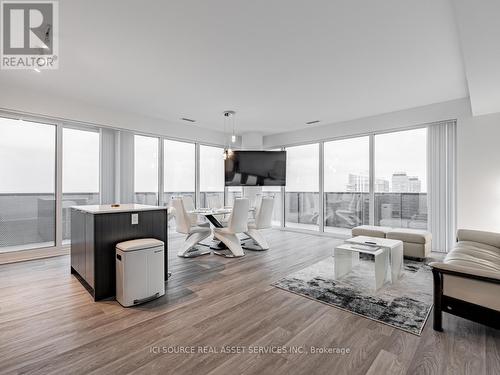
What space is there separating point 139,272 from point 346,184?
16.4ft

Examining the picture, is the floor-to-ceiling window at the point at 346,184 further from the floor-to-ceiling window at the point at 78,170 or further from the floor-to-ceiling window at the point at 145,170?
the floor-to-ceiling window at the point at 78,170

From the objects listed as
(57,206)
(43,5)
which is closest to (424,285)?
(43,5)

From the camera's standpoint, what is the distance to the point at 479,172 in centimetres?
414

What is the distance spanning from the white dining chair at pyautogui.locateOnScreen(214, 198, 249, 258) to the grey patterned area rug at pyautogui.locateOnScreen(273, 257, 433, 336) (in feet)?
4.42

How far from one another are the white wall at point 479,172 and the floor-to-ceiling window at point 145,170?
19.9ft

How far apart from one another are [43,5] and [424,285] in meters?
4.88

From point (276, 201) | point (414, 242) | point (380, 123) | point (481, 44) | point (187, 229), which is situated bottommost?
point (414, 242)

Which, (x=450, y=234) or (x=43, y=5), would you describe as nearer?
(x=43, y=5)

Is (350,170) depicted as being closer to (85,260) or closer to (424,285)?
(424,285)

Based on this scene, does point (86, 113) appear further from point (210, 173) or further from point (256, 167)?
point (256, 167)

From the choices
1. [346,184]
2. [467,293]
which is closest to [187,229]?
[467,293]

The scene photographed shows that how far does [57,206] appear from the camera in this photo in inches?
173

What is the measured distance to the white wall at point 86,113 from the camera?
3.95 meters

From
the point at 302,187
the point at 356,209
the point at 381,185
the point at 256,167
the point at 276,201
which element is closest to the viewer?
the point at 381,185
